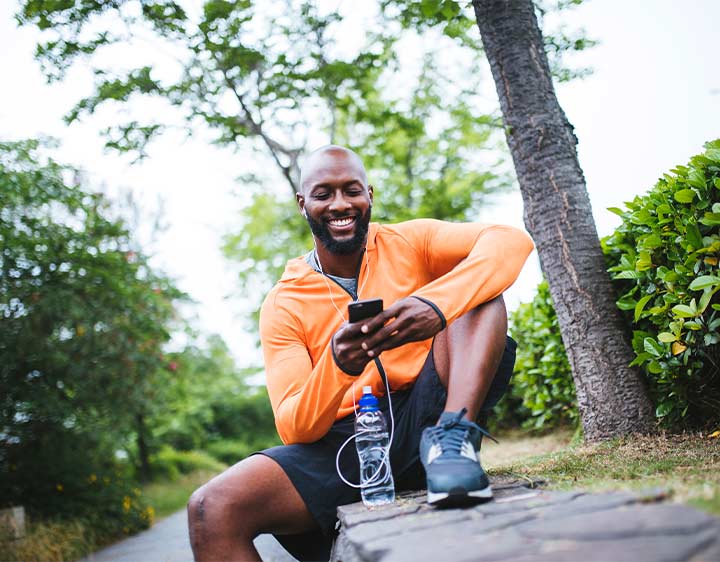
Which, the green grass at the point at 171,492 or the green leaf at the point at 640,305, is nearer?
the green leaf at the point at 640,305

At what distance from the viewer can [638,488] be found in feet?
5.96

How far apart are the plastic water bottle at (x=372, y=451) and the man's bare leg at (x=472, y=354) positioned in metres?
0.30

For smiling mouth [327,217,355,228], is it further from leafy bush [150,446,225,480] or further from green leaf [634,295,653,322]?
leafy bush [150,446,225,480]

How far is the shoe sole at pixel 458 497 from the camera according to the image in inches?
76.3

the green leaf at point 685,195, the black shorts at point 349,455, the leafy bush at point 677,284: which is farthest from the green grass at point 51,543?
the green leaf at point 685,195

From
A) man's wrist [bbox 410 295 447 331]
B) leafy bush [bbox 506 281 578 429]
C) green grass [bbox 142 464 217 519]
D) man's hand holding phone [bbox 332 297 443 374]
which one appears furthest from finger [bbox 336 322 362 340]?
green grass [bbox 142 464 217 519]

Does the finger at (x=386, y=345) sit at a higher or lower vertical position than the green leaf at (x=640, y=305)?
higher

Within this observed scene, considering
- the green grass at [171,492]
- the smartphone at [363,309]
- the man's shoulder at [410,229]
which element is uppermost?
the man's shoulder at [410,229]

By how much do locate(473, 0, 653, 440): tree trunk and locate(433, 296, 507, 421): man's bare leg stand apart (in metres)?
1.40

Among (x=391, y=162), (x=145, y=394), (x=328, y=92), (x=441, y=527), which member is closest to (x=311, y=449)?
(x=441, y=527)

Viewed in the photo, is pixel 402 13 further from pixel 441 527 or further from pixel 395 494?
pixel 441 527

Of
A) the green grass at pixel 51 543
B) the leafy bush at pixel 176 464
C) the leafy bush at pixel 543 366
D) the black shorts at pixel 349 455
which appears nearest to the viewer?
the black shorts at pixel 349 455

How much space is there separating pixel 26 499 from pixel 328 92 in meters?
6.41

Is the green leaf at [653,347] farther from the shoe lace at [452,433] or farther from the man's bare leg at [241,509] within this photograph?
the man's bare leg at [241,509]
